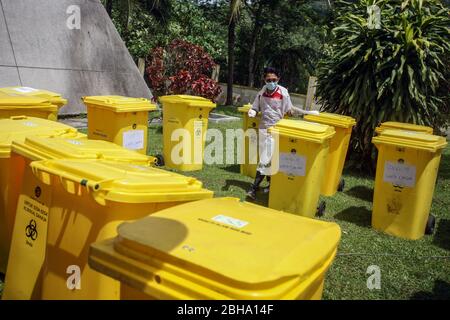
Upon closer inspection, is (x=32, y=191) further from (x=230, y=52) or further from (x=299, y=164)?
(x=230, y=52)

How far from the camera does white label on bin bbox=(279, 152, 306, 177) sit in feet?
16.7

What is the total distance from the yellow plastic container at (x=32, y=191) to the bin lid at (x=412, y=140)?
3014 millimetres

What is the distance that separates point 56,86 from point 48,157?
872 cm

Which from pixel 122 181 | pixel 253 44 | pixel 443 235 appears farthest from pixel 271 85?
pixel 253 44

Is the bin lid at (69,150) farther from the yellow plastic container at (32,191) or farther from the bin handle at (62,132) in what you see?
the bin handle at (62,132)

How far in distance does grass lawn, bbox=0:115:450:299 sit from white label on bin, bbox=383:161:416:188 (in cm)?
65

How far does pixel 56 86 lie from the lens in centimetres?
1080

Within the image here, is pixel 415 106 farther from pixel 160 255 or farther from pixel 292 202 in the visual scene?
pixel 160 255

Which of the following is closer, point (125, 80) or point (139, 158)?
point (139, 158)

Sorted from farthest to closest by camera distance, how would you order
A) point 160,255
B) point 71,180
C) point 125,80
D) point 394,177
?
point 125,80, point 394,177, point 71,180, point 160,255

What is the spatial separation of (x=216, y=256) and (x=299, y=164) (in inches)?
136

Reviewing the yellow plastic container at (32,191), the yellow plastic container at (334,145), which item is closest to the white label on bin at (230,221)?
the yellow plastic container at (32,191)
